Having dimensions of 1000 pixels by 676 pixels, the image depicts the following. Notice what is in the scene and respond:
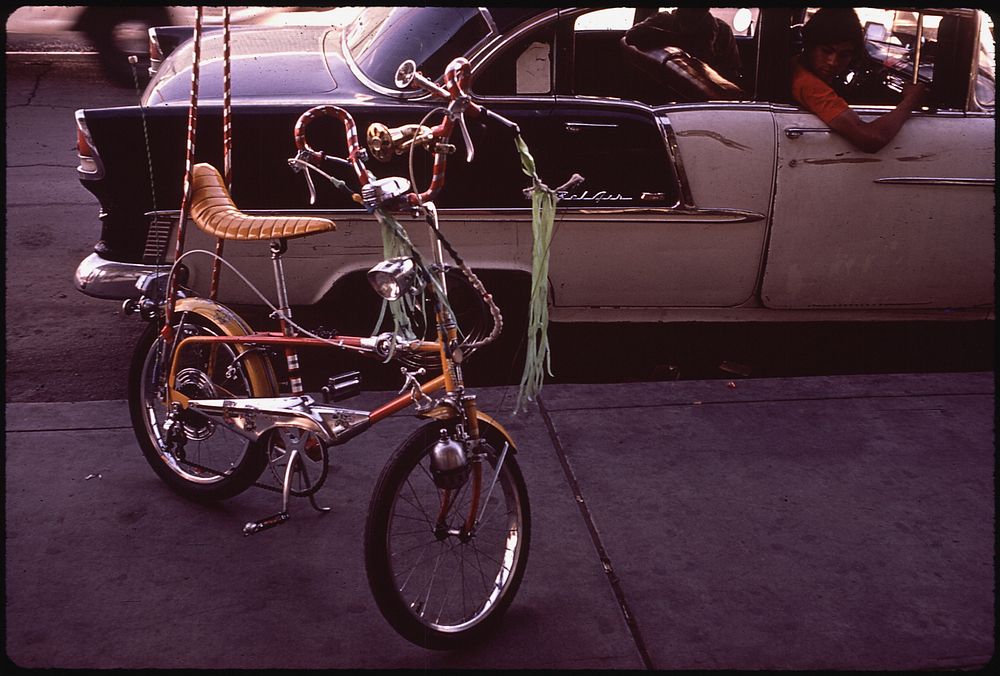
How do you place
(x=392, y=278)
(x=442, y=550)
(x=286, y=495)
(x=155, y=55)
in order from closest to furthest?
1. (x=392, y=278)
2. (x=286, y=495)
3. (x=442, y=550)
4. (x=155, y=55)

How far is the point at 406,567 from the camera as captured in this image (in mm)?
3264

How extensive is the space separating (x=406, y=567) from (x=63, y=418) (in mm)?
1864

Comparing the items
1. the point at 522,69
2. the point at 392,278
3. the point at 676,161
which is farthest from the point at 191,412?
the point at 676,161

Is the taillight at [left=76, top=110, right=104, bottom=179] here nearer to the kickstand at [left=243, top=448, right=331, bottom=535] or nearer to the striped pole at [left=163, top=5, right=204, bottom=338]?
the striped pole at [left=163, top=5, right=204, bottom=338]

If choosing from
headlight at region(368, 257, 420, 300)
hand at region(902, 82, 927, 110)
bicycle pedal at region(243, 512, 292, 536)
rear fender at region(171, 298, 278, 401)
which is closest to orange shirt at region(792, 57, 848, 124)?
hand at region(902, 82, 927, 110)

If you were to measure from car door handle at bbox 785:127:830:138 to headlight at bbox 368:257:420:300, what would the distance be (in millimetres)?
2467

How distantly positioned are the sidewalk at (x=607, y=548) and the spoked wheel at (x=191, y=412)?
0.11 metres

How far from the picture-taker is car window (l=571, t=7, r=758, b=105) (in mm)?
4574

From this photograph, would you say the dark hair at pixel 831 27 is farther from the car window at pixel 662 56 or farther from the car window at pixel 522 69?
the car window at pixel 522 69

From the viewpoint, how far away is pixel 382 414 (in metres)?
2.99

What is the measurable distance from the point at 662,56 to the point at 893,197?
4.12 ft

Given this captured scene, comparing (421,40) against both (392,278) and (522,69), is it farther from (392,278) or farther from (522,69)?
(392,278)

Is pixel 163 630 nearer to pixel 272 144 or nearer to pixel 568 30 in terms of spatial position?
pixel 272 144

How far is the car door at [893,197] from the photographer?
A: 15.0 ft
